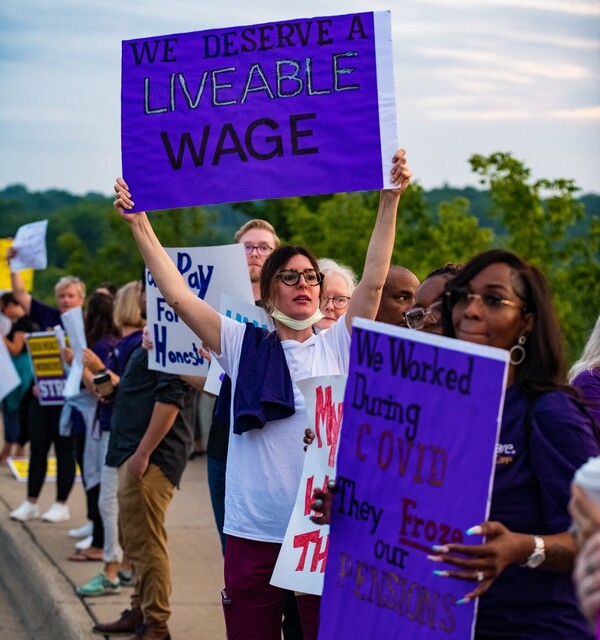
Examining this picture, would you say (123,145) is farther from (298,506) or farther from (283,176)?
(298,506)

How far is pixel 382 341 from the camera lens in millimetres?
3270

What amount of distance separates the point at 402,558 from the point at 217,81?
2566 mm

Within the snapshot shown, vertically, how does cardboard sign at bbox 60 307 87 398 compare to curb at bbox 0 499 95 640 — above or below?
above

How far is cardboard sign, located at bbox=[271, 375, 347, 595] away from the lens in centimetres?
424

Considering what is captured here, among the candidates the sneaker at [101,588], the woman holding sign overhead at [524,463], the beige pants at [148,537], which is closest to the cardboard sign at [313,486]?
the woman holding sign overhead at [524,463]

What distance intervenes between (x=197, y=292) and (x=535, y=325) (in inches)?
139

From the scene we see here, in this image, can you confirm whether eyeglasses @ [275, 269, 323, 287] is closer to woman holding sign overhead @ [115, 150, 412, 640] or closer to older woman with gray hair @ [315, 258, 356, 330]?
woman holding sign overhead @ [115, 150, 412, 640]

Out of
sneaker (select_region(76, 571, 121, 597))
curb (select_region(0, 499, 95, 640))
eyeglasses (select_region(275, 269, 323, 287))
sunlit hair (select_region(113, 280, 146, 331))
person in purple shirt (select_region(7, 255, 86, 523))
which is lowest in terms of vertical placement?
curb (select_region(0, 499, 95, 640))

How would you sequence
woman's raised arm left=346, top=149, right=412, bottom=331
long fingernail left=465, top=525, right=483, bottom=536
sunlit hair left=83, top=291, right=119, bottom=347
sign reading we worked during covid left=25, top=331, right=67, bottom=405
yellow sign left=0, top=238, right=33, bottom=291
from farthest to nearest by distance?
yellow sign left=0, top=238, right=33, bottom=291
sign reading we worked during covid left=25, top=331, right=67, bottom=405
sunlit hair left=83, top=291, right=119, bottom=347
woman's raised arm left=346, top=149, right=412, bottom=331
long fingernail left=465, top=525, right=483, bottom=536

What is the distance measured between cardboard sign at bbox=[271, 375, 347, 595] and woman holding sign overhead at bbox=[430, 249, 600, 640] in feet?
3.26

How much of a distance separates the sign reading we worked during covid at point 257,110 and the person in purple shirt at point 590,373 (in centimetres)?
126

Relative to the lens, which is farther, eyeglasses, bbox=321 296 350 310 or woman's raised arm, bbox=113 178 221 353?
eyeglasses, bbox=321 296 350 310

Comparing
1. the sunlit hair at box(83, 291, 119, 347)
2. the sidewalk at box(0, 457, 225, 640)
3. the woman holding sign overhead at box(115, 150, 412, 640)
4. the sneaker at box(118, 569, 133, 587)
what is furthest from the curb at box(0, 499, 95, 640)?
the woman holding sign overhead at box(115, 150, 412, 640)

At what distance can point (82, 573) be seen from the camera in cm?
860
